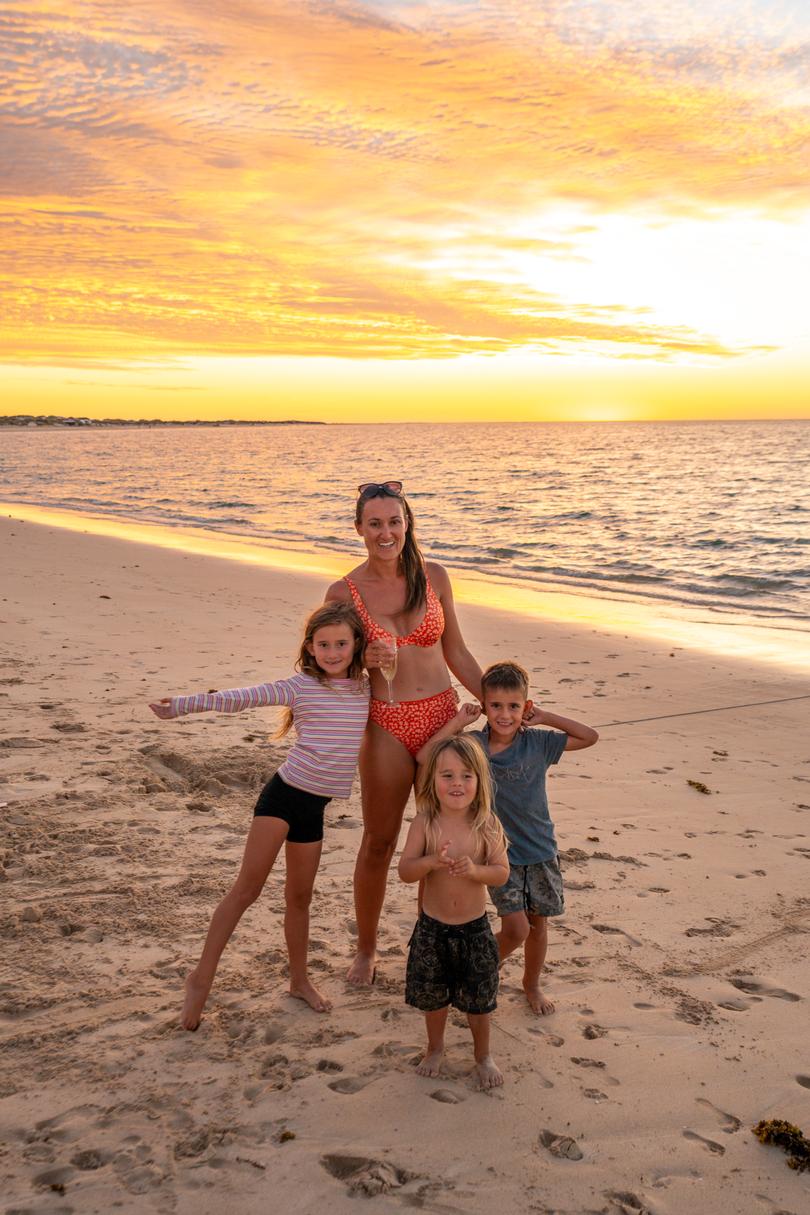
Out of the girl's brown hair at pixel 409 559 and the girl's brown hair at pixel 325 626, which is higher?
the girl's brown hair at pixel 409 559

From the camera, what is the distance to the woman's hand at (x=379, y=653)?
3.75 m

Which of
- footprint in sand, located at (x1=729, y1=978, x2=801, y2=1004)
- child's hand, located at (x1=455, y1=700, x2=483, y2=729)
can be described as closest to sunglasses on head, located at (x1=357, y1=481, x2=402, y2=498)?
child's hand, located at (x1=455, y1=700, x2=483, y2=729)

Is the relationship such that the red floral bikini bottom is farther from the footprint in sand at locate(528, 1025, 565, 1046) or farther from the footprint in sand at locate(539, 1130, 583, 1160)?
the footprint in sand at locate(539, 1130, 583, 1160)

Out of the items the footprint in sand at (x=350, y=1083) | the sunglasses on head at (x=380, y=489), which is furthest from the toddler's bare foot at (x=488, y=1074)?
the sunglasses on head at (x=380, y=489)

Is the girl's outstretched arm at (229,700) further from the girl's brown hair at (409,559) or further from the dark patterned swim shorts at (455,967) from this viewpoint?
the dark patterned swim shorts at (455,967)

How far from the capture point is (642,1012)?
12.5ft

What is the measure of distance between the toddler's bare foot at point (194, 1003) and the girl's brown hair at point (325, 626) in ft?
3.63

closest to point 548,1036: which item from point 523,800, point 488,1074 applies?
point 488,1074

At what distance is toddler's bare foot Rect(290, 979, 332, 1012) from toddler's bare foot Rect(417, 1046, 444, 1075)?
1.70ft

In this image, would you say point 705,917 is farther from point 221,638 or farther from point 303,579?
point 303,579

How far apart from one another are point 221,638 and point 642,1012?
285 inches

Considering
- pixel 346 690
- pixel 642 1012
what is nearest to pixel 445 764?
pixel 346 690

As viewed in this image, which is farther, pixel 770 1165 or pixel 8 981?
pixel 8 981

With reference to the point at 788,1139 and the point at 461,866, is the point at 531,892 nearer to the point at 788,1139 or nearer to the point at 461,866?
the point at 461,866
